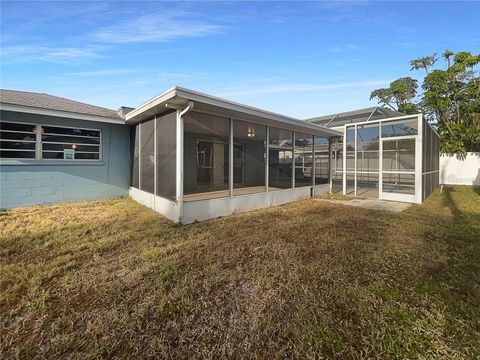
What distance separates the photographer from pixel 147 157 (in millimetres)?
6758

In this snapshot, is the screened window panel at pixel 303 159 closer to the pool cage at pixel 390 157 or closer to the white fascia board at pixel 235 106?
the white fascia board at pixel 235 106

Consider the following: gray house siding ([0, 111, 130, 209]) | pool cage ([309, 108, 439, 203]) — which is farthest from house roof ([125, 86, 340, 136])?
pool cage ([309, 108, 439, 203])

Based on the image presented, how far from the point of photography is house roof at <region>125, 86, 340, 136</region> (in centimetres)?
454

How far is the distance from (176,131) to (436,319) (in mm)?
4943

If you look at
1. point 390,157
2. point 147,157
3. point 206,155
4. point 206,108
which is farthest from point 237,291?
point 390,157

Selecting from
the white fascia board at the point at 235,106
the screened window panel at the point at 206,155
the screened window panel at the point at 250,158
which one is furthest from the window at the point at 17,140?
the screened window panel at the point at 250,158

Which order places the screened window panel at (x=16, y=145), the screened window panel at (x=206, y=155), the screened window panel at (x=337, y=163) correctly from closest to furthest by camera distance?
1. the screened window panel at (x=16, y=145)
2. the screened window panel at (x=206, y=155)
3. the screened window panel at (x=337, y=163)

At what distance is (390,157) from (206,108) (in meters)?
7.15

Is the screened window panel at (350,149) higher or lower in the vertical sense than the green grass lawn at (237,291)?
higher

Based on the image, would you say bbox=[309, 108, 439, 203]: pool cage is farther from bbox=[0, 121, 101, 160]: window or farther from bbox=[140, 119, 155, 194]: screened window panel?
bbox=[0, 121, 101, 160]: window

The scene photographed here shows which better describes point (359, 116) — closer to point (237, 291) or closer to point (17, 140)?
point (237, 291)

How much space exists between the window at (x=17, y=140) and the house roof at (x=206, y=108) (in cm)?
246

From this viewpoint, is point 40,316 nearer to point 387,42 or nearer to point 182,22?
point 182,22

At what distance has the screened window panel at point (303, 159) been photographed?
8594mm
